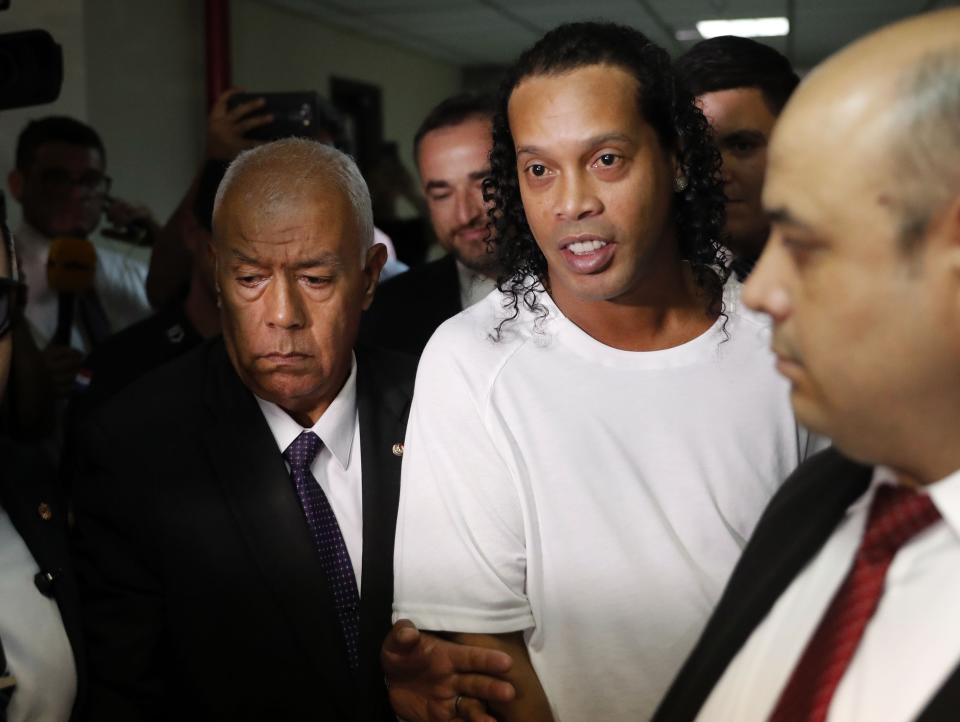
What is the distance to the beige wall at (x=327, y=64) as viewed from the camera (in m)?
6.83

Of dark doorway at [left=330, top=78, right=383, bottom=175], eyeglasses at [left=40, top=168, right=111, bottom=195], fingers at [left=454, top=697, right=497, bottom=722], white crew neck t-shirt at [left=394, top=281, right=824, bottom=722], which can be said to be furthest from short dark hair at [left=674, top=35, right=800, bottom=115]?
dark doorway at [left=330, top=78, right=383, bottom=175]

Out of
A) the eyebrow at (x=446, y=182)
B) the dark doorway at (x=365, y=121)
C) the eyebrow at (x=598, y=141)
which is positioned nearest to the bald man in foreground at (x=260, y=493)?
the eyebrow at (x=598, y=141)

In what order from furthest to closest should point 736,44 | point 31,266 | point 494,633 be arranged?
point 31,266
point 736,44
point 494,633

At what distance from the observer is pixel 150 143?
598 cm

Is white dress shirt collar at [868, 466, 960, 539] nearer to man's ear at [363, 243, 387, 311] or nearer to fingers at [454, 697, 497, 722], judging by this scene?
fingers at [454, 697, 497, 722]

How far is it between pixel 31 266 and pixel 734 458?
263 cm

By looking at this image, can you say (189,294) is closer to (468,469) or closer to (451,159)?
(451,159)

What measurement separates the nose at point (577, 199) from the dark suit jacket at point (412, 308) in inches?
36.7

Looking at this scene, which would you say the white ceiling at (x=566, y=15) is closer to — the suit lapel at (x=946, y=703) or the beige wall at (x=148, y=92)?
the beige wall at (x=148, y=92)

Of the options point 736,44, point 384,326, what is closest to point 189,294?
point 384,326

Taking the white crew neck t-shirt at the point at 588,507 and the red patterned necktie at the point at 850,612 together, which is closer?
the red patterned necktie at the point at 850,612

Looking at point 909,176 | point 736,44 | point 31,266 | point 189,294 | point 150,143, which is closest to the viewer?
point 909,176

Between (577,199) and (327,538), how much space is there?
691 millimetres

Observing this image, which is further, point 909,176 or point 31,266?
point 31,266
